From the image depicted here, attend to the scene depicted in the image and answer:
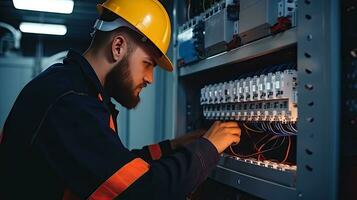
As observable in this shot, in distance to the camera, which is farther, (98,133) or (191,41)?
(191,41)

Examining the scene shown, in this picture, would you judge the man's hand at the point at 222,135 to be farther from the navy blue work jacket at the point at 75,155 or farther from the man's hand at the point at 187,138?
the man's hand at the point at 187,138

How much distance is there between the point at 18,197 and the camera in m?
1.02

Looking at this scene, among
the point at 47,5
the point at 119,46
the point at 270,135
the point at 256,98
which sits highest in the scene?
the point at 47,5

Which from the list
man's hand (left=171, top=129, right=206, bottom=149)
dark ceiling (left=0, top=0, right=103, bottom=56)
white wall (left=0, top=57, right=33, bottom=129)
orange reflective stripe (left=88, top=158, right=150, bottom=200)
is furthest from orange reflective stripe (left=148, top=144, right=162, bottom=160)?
white wall (left=0, top=57, right=33, bottom=129)

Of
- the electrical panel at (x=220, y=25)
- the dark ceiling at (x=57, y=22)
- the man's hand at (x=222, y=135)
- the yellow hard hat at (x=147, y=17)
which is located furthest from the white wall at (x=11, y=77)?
the man's hand at (x=222, y=135)

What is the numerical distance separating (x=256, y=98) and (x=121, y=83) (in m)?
0.42

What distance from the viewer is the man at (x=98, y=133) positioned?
91cm

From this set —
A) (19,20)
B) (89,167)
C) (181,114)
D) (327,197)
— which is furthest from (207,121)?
(19,20)

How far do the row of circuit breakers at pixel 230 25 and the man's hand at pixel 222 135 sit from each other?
0.24m

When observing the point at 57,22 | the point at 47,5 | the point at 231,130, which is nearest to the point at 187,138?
the point at 231,130

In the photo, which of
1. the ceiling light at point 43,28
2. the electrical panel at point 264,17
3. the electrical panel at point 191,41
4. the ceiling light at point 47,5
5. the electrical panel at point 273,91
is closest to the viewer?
the electrical panel at point 273,91

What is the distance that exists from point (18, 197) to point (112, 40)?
1.71 feet

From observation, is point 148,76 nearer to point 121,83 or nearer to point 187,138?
point 121,83

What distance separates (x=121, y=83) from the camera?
46.6 inches
